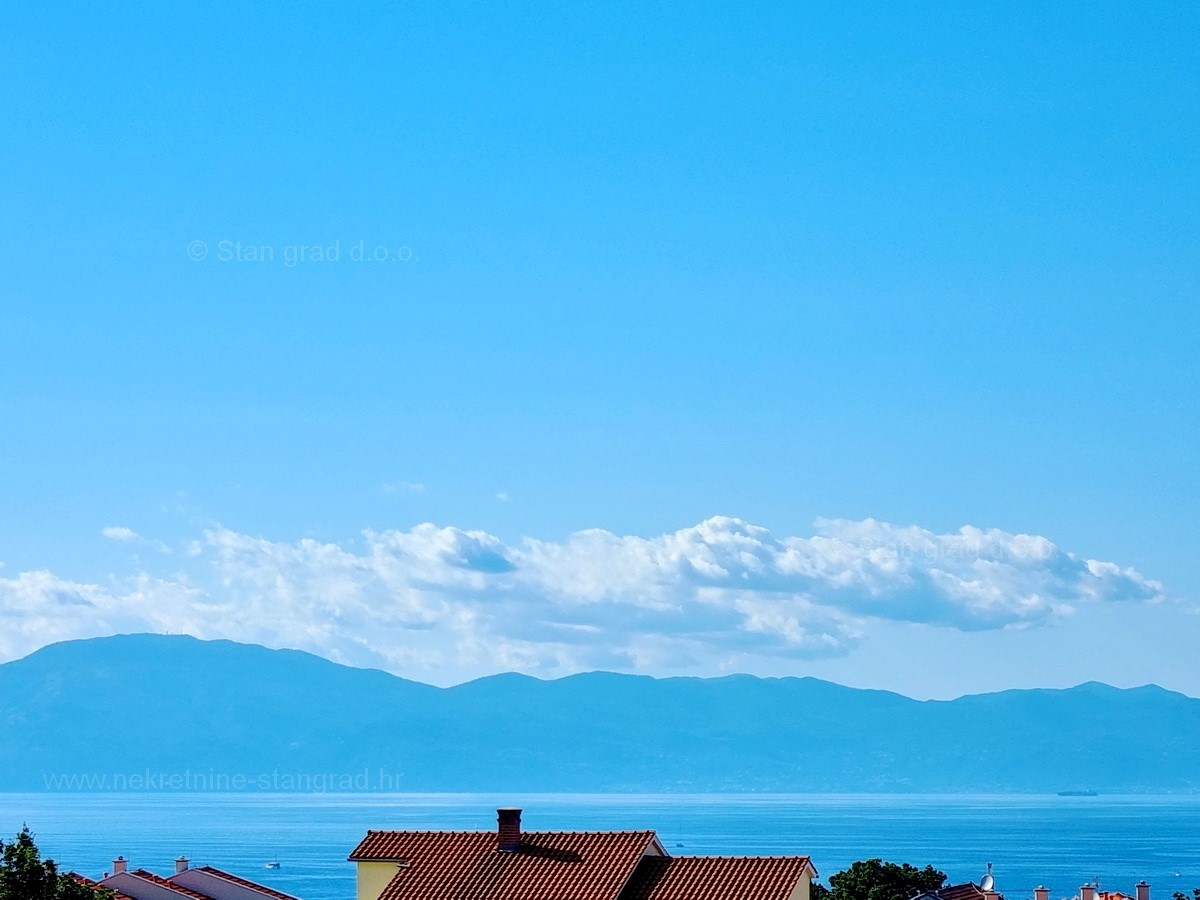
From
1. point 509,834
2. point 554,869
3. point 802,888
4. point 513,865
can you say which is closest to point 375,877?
point 509,834

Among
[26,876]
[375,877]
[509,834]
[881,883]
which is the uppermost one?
[881,883]

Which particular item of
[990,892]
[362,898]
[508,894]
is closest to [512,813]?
[508,894]

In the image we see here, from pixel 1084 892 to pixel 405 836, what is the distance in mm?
44942

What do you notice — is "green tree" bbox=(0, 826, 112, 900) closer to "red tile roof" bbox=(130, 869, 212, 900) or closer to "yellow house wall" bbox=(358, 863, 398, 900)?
"yellow house wall" bbox=(358, 863, 398, 900)

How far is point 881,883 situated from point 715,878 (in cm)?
4725

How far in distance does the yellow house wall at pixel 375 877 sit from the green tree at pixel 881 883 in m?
43.2

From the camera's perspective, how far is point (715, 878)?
42.6m

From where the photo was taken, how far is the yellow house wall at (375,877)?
46.3 metres

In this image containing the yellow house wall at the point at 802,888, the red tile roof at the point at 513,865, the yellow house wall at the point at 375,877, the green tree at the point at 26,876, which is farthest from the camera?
the yellow house wall at the point at 375,877

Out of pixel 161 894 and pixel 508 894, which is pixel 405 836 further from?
pixel 161 894

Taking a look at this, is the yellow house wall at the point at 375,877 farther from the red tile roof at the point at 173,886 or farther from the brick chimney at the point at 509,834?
the red tile roof at the point at 173,886

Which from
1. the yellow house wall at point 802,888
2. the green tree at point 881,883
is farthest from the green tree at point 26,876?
the green tree at point 881,883

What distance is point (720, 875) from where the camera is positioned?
42.7 metres

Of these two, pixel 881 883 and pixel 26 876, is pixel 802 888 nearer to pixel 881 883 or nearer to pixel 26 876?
pixel 26 876
